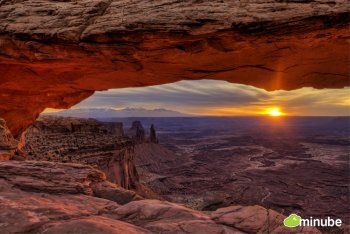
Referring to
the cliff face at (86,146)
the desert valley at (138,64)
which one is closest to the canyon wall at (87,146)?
the cliff face at (86,146)

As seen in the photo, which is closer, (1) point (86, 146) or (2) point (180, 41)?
(2) point (180, 41)

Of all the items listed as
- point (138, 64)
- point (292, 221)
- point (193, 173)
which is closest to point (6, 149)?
point (138, 64)

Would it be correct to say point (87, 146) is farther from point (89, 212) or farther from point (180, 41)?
point (89, 212)

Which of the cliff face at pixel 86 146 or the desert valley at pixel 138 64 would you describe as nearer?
the desert valley at pixel 138 64

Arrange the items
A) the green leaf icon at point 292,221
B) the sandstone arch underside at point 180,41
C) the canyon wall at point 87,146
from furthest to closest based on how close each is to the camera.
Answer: the canyon wall at point 87,146
the sandstone arch underside at point 180,41
the green leaf icon at point 292,221

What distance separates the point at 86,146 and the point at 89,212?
2213cm

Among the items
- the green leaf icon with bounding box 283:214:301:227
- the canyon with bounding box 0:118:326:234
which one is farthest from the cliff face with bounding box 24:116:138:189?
the green leaf icon with bounding box 283:214:301:227

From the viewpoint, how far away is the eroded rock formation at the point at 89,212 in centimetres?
509

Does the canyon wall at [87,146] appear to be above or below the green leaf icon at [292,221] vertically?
below

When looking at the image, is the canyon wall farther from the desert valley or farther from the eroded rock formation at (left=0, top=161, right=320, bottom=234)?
the eroded rock formation at (left=0, top=161, right=320, bottom=234)

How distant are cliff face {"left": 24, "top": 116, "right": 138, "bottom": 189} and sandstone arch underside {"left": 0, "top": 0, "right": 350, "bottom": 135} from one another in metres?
14.4

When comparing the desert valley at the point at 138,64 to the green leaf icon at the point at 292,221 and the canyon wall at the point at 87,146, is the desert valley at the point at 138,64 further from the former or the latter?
the canyon wall at the point at 87,146

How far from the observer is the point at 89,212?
5809 mm

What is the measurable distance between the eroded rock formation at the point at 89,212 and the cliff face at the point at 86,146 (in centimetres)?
1580
